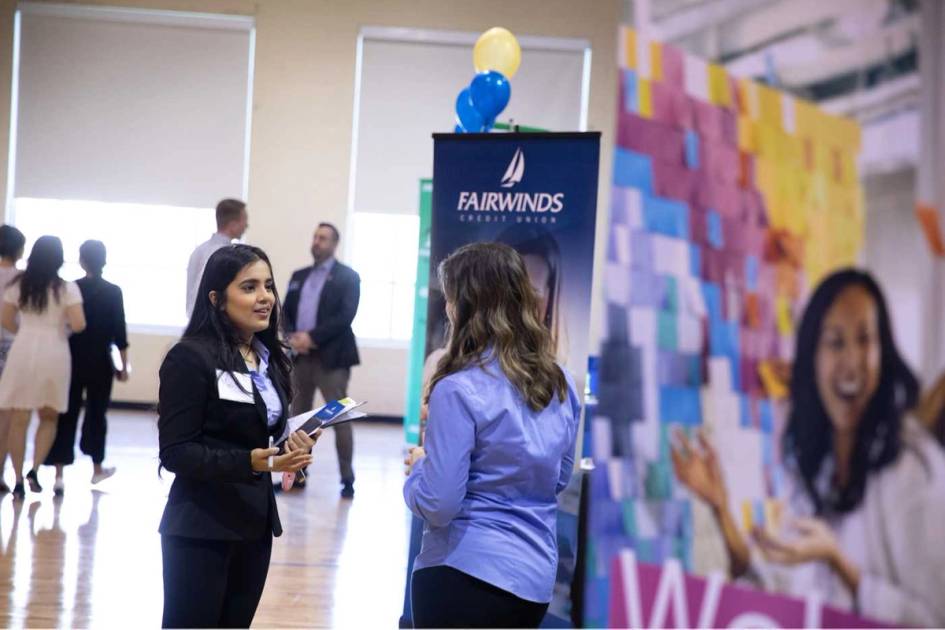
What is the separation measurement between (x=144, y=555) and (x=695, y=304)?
398 centimetres

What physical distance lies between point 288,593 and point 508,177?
193 cm

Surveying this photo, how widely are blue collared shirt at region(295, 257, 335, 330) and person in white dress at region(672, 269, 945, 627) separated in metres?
5.17

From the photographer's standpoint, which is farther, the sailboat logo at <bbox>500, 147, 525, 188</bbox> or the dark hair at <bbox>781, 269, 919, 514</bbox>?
the sailboat logo at <bbox>500, 147, 525, 188</bbox>

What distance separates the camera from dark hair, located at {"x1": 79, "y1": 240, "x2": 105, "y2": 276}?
558 centimetres

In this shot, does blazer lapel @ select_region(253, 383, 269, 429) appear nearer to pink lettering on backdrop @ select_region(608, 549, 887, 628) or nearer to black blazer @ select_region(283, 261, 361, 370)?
pink lettering on backdrop @ select_region(608, 549, 887, 628)

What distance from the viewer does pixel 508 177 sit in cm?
317

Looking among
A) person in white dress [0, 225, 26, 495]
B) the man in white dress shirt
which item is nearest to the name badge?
the man in white dress shirt

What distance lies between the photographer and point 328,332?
584cm

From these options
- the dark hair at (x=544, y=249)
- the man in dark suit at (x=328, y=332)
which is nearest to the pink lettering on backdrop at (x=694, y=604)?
the dark hair at (x=544, y=249)

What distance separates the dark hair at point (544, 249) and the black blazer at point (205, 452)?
1311 mm

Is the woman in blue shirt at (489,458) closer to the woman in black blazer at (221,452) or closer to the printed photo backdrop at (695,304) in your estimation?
the woman in black blazer at (221,452)

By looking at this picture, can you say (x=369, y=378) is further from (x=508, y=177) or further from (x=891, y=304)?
(x=891, y=304)

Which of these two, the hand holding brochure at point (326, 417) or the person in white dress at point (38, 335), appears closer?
the hand holding brochure at point (326, 417)

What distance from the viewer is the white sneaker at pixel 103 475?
606 centimetres
